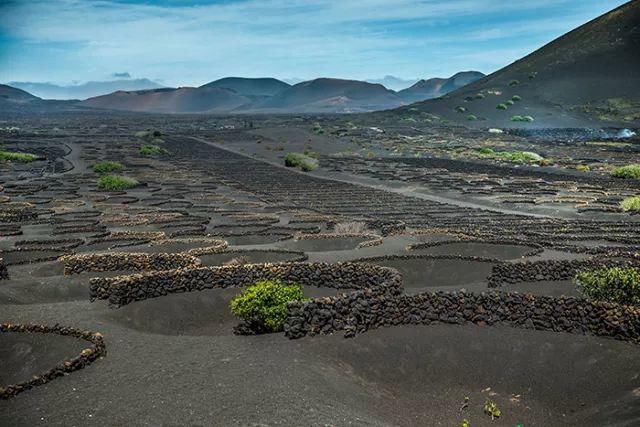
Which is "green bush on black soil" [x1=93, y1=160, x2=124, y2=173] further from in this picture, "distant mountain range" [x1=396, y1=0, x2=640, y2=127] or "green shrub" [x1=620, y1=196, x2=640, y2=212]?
"distant mountain range" [x1=396, y1=0, x2=640, y2=127]

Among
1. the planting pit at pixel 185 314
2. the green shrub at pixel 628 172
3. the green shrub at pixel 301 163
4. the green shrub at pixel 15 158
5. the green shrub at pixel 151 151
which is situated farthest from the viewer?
the green shrub at pixel 151 151

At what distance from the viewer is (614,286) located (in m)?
22.7

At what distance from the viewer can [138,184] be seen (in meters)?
69.7

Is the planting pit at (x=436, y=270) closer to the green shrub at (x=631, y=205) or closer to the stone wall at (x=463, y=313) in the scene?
the stone wall at (x=463, y=313)

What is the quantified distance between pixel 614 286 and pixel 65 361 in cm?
1867

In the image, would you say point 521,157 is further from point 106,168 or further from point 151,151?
point 151,151

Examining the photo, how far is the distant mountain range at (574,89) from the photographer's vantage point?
15575 cm

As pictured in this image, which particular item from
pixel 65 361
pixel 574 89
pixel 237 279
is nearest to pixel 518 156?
pixel 237 279

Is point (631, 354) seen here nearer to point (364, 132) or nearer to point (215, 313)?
point (215, 313)

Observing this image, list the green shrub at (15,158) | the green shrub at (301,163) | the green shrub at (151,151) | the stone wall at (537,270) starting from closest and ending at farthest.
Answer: the stone wall at (537,270), the green shrub at (301,163), the green shrub at (15,158), the green shrub at (151,151)

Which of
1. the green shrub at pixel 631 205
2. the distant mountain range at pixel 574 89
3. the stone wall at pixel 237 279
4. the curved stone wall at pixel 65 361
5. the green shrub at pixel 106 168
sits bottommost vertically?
the green shrub at pixel 631 205

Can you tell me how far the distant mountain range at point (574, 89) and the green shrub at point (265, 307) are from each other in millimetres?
145188

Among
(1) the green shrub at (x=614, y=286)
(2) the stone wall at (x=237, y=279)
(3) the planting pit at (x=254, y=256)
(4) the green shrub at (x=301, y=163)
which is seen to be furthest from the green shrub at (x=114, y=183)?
(1) the green shrub at (x=614, y=286)

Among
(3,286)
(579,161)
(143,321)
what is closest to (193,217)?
(3,286)
